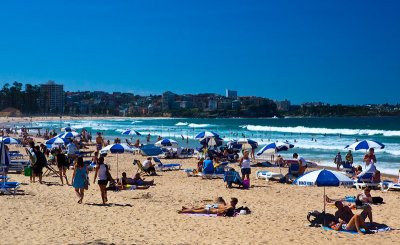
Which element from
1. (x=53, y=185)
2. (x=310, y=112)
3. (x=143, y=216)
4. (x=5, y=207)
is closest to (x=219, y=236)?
(x=143, y=216)

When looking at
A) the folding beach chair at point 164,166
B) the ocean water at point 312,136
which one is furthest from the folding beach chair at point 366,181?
the folding beach chair at point 164,166

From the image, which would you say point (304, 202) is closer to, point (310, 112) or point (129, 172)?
point (129, 172)

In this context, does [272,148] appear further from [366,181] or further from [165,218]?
[165,218]

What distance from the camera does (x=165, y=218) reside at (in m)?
8.16

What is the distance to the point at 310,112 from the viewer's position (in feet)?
562

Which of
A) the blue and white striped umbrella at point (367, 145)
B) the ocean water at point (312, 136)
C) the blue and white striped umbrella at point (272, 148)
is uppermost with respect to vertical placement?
the blue and white striped umbrella at point (367, 145)

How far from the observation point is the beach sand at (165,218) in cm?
665

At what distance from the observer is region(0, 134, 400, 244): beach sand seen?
262 inches

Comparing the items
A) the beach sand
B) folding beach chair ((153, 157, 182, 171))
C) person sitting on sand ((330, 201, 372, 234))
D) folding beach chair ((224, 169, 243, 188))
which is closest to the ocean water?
folding beach chair ((153, 157, 182, 171))

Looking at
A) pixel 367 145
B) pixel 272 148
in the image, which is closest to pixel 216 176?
pixel 272 148

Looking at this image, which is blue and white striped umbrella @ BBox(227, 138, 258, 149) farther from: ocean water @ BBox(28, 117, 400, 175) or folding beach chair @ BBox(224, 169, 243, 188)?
folding beach chair @ BBox(224, 169, 243, 188)

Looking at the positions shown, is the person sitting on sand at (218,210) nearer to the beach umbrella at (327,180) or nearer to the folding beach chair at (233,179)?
the beach umbrella at (327,180)

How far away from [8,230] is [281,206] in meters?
6.08

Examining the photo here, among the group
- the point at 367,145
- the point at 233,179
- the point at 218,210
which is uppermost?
the point at 367,145
